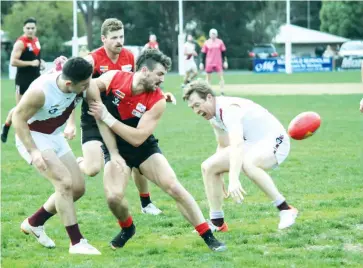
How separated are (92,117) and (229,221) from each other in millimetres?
1715

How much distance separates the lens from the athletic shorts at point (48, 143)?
7.63 metres

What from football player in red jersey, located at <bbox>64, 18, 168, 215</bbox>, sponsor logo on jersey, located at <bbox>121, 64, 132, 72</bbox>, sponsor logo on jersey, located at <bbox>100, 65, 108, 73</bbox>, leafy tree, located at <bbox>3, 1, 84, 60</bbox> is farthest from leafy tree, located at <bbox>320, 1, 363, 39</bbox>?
sponsor logo on jersey, located at <bbox>100, 65, 108, 73</bbox>

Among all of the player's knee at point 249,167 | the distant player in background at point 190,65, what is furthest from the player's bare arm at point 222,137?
the distant player in background at point 190,65

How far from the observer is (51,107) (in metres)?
7.45

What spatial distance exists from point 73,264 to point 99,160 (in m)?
2.06

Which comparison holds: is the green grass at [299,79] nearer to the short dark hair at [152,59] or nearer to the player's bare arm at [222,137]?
the player's bare arm at [222,137]

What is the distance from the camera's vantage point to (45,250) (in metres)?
7.75

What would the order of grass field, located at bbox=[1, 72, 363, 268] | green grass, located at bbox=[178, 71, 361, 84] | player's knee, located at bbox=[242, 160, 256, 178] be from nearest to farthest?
grass field, located at bbox=[1, 72, 363, 268], player's knee, located at bbox=[242, 160, 256, 178], green grass, located at bbox=[178, 71, 361, 84]

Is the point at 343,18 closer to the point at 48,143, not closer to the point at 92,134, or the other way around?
the point at 92,134

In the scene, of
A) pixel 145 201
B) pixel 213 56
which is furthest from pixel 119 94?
pixel 213 56

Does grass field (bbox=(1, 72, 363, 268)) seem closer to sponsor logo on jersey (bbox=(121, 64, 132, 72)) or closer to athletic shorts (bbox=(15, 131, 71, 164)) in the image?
athletic shorts (bbox=(15, 131, 71, 164))

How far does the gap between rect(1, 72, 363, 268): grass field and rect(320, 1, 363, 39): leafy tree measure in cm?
5742

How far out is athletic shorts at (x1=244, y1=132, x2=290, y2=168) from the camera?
27.4 feet

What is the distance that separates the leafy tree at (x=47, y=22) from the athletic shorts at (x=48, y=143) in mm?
54455
